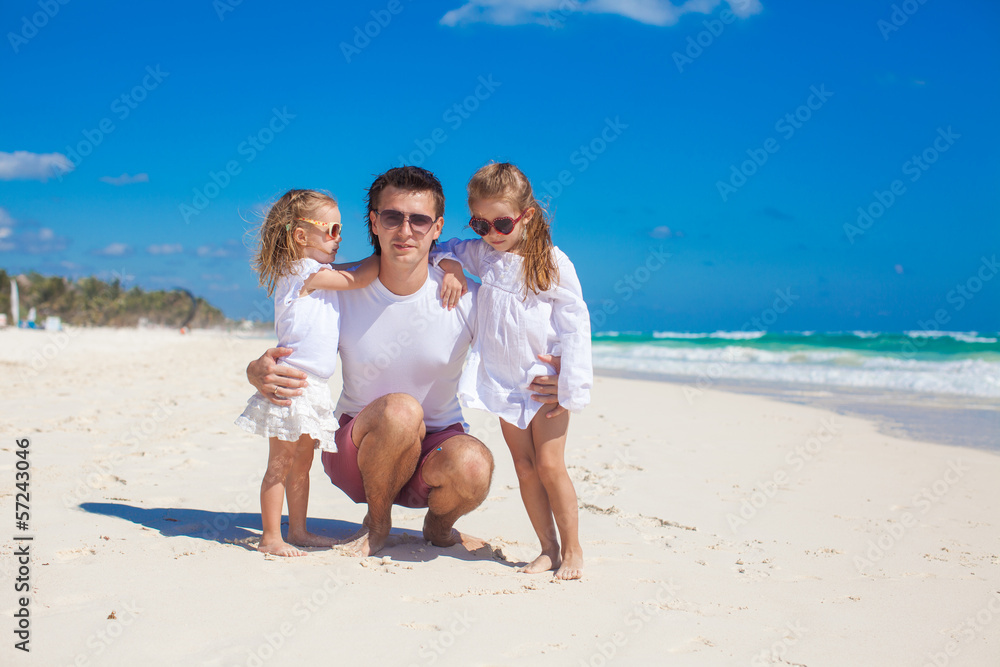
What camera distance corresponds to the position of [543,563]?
2891mm

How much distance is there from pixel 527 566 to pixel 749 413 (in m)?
5.78

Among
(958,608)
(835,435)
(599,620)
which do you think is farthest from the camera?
(835,435)

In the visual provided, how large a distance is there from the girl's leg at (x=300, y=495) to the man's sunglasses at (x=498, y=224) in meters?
1.18

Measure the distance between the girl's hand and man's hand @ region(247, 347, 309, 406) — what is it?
705 millimetres

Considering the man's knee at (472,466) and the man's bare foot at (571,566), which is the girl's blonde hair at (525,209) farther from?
the man's bare foot at (571,566)

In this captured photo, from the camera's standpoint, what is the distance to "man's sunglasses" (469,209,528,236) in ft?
9.57

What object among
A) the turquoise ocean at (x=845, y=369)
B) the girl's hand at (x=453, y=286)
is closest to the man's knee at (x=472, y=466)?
the girl's hand at (x=453, y=286)

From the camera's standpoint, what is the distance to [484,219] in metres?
2.95

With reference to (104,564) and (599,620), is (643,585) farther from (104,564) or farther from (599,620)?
(104,564)

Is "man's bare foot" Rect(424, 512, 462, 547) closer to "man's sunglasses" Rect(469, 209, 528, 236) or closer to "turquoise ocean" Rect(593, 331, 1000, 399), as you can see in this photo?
"man's sunglasses" Rect(469, 209, 528, 236)

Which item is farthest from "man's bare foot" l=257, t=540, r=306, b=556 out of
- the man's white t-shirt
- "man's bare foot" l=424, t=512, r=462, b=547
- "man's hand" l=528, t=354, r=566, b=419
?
"man's hand" l=528, t=354, r=566, b=419

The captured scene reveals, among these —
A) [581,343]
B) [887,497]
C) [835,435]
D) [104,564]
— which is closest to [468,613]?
[581,343]

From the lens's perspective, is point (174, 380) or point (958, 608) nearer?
point (958, 608)

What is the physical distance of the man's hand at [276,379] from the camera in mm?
2820
